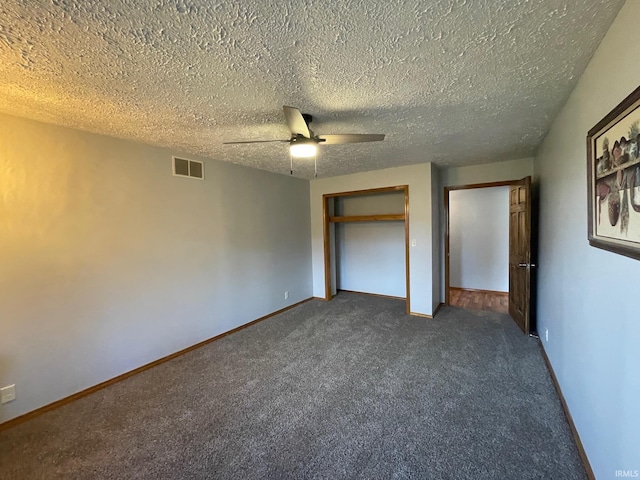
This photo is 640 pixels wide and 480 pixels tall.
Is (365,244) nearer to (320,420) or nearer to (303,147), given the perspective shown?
(303,147)

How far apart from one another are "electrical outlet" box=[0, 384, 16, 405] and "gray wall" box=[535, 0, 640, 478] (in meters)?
3.71

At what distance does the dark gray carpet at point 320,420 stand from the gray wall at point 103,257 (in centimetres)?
33

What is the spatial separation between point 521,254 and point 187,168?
4312mm

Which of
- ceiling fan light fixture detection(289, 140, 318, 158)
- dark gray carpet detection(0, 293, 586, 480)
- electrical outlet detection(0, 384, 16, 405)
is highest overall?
ceiling fan light fixture detection(289, 140, 318, 158)

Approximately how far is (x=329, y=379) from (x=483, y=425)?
1.23 metres

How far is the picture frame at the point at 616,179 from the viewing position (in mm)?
1012

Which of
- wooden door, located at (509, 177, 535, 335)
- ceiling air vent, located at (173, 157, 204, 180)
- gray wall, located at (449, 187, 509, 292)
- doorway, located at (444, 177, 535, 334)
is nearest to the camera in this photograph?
ceiling air vent, located at (173, 157, 204, 180)

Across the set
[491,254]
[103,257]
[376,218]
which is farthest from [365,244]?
[103,257]

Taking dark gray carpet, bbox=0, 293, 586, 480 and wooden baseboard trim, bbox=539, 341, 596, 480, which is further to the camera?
dark gray carpet, bbox=0, 293, 586, 480

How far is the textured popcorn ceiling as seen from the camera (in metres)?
1.10

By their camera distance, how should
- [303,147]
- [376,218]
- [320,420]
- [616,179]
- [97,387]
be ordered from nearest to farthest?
[616,179], [320,420], [303,147], [97,387], [376,218]

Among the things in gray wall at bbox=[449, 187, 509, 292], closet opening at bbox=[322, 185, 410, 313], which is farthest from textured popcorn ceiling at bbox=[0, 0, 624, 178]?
gray wall at bbox=[449, 187, 509, 292]

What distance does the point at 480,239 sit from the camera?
5.50 meters

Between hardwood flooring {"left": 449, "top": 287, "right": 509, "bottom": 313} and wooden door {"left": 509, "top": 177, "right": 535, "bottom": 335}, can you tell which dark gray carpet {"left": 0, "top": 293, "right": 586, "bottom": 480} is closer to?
wooden door {"left": 509, "top": 177, "right": 535, "bottom": 335}
